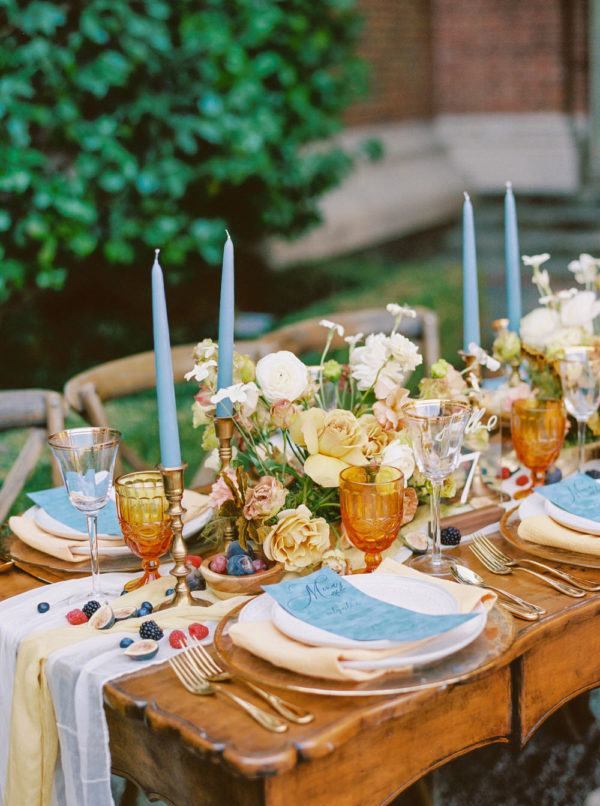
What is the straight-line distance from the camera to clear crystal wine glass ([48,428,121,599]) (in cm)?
153

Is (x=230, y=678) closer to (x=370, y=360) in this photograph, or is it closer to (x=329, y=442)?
(x=329, y=442)

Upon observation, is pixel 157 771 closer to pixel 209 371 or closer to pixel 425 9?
pixel 209 371

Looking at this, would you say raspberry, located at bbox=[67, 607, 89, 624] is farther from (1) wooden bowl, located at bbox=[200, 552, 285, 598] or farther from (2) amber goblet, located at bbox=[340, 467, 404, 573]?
(2) amber goblet, located at bbox=[340, 467, 404, 573]

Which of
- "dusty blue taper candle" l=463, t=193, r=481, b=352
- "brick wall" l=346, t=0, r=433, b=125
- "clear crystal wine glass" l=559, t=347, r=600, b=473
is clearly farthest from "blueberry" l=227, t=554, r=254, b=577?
"brick wall" l=346, t=0, r=433, b=125

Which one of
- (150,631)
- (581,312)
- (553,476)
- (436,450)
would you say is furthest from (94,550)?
(581,312)

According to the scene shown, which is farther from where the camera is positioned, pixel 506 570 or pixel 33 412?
pixel 33 412

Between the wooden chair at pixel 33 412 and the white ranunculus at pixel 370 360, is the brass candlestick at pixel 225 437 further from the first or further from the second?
the wooden chair at pixel 33 412

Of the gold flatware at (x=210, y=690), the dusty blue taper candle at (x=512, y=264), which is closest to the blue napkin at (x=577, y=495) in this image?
the dusty blue taper candle at (x=512, y=264)

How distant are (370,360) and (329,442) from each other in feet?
0.66

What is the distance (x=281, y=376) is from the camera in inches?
63.3

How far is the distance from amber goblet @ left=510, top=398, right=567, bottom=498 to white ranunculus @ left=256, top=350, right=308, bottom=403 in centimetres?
49

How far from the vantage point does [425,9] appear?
371 inches

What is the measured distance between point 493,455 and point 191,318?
3.92m

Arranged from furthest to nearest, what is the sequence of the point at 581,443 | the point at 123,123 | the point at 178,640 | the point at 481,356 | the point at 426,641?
the point at 123,123 → the point at 581,443 → the point at 481,356 → the point at 178,640 → the point at 426,641
